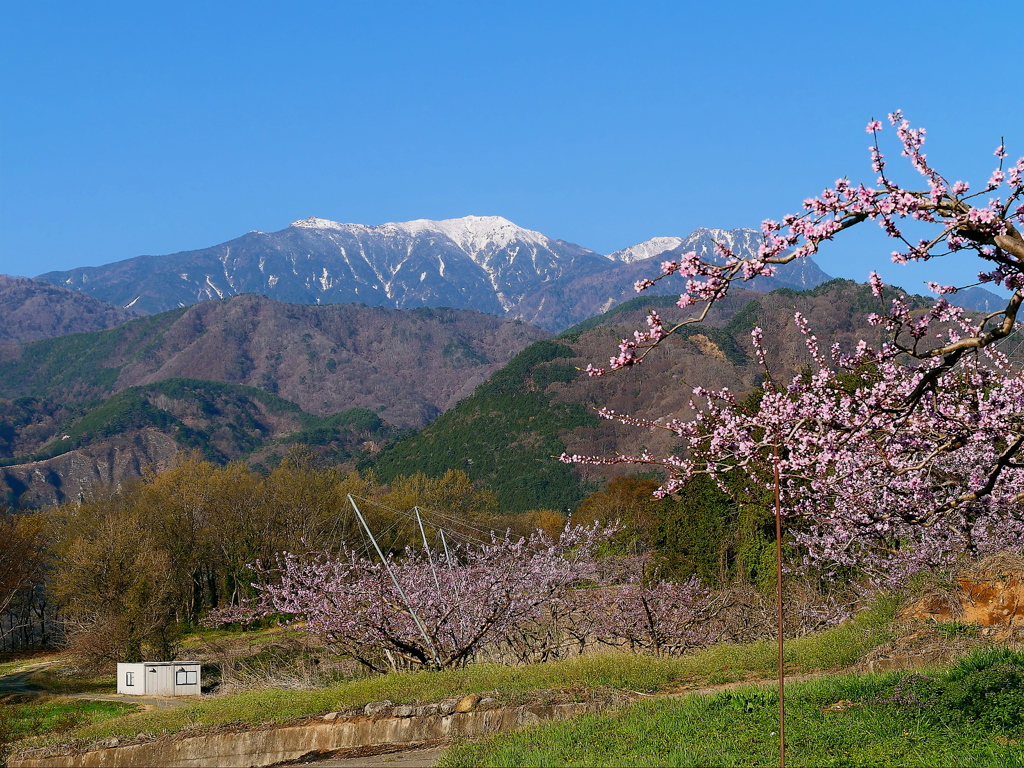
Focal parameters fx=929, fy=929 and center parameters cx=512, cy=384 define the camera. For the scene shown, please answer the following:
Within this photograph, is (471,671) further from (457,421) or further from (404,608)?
(457,421)

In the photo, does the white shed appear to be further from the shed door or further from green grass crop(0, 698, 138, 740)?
green grass crop(0, 698, 138, 740)

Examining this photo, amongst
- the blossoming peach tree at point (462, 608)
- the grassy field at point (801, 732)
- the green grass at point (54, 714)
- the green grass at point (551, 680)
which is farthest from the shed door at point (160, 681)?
the grassy field at point (801, 732)

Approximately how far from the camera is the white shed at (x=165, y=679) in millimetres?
26516

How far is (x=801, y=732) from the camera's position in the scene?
8422mm

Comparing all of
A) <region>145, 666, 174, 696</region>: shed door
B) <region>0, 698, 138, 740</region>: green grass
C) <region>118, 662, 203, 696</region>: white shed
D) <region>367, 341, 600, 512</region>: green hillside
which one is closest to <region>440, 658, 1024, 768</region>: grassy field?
<region>0, 698, 138, 740</region>: green grass

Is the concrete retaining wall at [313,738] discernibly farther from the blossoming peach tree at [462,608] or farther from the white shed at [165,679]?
the white shed at [165,679]

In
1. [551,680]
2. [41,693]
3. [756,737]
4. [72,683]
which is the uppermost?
[756,737]

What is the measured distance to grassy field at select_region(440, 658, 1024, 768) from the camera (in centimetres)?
768

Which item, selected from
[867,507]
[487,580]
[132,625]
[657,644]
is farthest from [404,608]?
[132,625]

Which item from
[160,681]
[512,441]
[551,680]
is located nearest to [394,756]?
[551,680]

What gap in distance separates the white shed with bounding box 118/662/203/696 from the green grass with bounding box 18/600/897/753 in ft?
40.8

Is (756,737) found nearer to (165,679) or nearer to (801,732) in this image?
(801,732)

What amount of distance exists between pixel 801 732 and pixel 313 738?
6.05m

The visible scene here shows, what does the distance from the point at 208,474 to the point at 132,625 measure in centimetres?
3087
